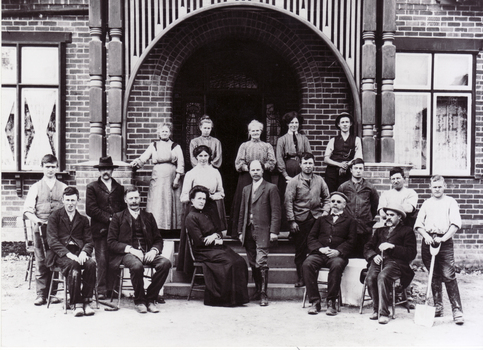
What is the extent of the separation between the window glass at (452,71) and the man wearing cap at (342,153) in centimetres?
254

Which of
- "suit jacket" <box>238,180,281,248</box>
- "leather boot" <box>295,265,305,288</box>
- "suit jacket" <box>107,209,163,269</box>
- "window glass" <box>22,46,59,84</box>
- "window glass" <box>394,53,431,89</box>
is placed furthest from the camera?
"window glass" <box>394,53,431,89</box>

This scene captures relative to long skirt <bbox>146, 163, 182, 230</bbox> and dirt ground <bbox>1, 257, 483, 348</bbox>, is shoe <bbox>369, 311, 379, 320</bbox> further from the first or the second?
long skirt <bbox>146, 163, 182, 230</bbox>

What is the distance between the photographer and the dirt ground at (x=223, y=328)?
5195mm

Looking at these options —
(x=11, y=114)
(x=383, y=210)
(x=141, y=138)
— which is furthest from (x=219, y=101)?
(x=383, y=210)

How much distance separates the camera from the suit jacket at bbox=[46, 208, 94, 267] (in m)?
6.22

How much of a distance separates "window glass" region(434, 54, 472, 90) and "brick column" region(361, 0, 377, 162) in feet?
7.04

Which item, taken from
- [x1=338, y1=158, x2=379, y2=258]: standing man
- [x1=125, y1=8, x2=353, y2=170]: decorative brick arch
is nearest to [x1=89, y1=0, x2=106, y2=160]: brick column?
[x1=125, y1=8, x2=353, y2=170]: decorative brick arch

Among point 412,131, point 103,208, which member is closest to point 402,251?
point 412,131

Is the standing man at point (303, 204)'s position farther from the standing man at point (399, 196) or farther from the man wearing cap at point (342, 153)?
the standing man at point (399, 196)

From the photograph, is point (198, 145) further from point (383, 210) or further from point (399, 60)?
point (399, 60)

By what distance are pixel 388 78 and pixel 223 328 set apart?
13.3 feet

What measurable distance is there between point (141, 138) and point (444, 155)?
16.3 ft

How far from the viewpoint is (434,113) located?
912 cm

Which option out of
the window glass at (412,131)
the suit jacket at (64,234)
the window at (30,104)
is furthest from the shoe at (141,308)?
the window glass at (412,131)
